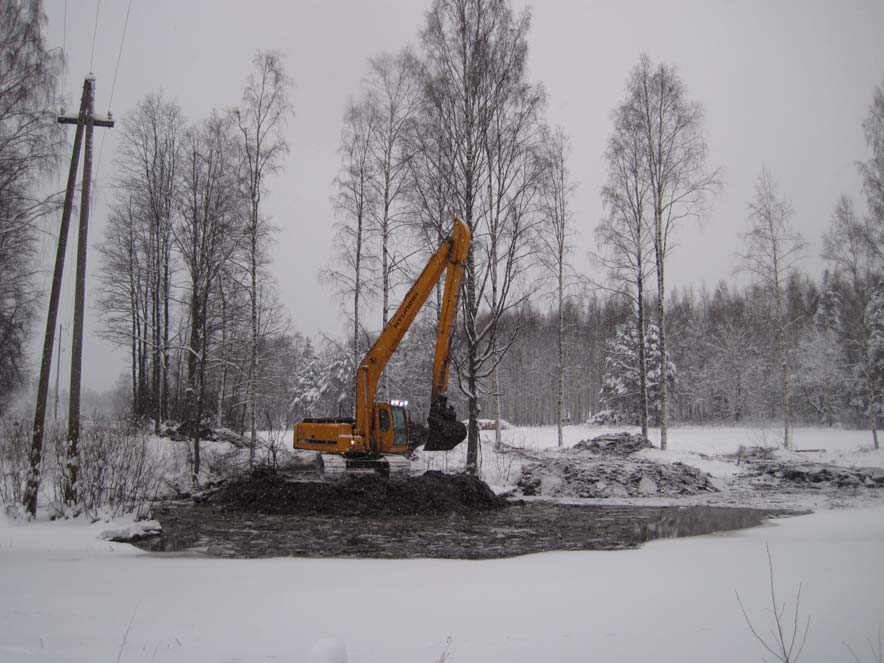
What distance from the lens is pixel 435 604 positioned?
498 cm

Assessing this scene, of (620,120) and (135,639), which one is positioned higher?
(620,120)

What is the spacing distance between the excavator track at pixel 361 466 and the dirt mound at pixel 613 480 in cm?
368

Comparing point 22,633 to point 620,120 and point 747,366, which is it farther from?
point 747,366

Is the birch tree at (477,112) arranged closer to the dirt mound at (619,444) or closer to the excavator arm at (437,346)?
the excavator arm at (437,346)

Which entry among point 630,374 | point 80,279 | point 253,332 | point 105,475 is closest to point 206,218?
point 253,332

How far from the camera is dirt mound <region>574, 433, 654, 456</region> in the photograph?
65.5 ft

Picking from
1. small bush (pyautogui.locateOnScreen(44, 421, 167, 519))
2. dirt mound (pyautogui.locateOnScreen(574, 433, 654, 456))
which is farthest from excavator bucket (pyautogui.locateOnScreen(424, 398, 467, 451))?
dirt mound (pyautogui.locateOnScreen(574, 433, 654, 456))

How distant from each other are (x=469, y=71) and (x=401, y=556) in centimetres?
1161

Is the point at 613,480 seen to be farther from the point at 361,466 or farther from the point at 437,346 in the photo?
the point at 361,466

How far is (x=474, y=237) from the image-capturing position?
1476 cm

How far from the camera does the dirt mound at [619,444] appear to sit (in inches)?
786

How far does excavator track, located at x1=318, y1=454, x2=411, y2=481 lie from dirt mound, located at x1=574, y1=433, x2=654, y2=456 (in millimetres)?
9170

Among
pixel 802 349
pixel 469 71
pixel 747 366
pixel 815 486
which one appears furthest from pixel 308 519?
pixel 747 366

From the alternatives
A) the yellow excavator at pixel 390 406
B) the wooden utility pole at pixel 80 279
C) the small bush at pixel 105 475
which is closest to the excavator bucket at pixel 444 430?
the yellow excavator at pixel 390 406
